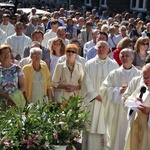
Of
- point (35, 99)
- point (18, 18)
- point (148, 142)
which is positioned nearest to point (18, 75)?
point (35, 99)

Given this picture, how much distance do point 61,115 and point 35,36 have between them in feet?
17.5

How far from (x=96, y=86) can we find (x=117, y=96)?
604 mm

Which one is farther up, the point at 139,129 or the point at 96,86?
the point at 96,86

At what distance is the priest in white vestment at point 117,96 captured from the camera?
673 centimetres

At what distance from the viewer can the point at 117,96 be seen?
672 centimetres

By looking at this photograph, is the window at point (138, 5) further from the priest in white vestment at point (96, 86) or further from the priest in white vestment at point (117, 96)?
the priest in white vestment at point (117, 96)

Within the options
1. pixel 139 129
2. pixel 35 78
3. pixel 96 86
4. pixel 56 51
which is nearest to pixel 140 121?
pixel 139 129

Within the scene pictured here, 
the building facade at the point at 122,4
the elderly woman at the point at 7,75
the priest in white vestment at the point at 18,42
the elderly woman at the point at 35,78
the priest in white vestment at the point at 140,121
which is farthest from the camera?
the building facade at the point at 122,4

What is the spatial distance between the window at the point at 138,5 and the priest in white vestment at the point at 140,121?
2222cm

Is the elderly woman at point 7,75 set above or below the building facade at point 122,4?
below

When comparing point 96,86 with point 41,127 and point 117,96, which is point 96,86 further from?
point 41,127

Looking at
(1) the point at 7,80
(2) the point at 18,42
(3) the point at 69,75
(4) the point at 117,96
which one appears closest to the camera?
(1) the point at 7,80

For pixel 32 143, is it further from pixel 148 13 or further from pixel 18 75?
pixel 148 13

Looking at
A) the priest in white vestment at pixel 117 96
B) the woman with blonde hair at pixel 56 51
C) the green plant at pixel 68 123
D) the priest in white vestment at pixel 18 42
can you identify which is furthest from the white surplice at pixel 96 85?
the priest in white vestment at pixel 18 42
